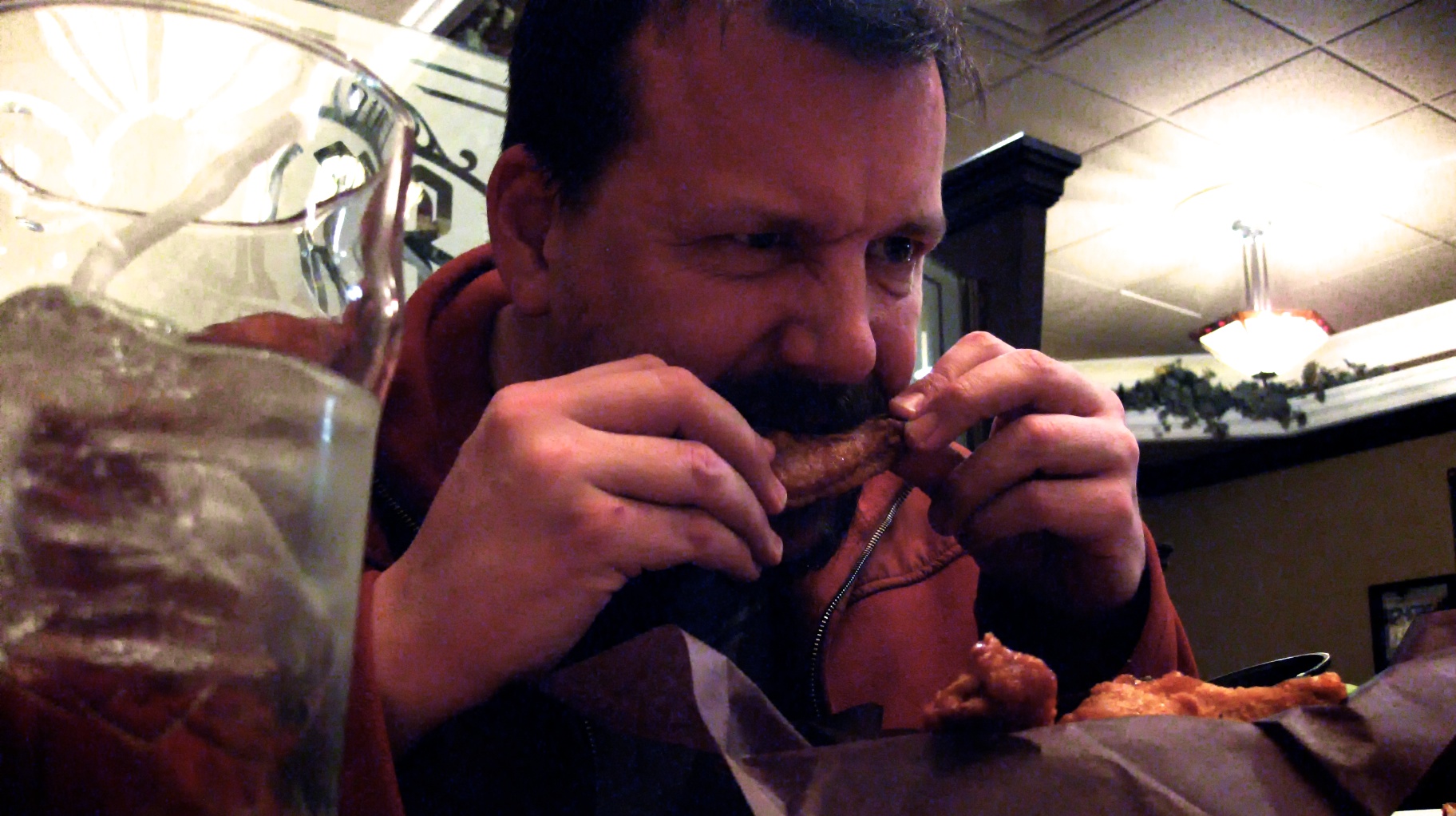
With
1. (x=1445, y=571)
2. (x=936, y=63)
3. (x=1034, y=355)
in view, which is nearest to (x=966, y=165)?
(x=936, y=63)

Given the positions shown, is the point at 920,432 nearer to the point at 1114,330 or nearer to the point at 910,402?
the point at 910,402

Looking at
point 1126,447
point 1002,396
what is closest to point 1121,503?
point 1126,447

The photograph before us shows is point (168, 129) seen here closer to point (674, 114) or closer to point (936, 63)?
point (674, 114)

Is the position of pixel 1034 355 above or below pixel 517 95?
below

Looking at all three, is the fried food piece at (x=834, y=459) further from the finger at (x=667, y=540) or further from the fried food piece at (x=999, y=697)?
the fried food piece at (x=999, y=697)

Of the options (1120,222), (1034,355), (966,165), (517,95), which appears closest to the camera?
(1034,355)

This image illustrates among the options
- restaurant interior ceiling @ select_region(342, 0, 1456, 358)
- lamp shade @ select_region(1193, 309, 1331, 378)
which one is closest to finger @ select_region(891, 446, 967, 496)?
restaurant interior ceiling @ select_region(342, 0, 1456, 358)
